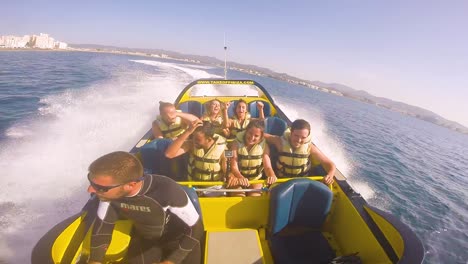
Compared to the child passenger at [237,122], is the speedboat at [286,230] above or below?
below

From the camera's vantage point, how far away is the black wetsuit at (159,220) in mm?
2221

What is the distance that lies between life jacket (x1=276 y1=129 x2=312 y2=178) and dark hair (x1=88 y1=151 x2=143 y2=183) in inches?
104

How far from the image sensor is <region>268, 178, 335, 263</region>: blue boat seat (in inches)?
123

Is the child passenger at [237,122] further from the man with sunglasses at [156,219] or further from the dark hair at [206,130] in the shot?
the man with sunglasses at [156,219]

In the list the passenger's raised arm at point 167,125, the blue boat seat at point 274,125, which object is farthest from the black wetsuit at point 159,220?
the blue boat seat at point 274,125

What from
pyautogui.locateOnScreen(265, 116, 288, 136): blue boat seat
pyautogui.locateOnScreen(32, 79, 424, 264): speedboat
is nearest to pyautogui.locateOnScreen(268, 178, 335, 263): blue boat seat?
pyautogui.locateOnScreen(32, 79, 424, 264): speedboat

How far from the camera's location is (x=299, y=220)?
340cm

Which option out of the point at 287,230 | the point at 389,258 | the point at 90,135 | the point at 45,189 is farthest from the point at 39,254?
the point at 90,135

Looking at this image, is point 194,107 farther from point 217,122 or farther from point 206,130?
point 206,130

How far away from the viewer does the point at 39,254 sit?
2197mm

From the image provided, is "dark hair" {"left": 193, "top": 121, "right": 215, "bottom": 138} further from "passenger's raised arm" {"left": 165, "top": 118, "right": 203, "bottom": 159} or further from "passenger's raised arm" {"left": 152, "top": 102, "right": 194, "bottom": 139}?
"passenger's raised arm" {"left": 152, "top": 102, "right": 194, "bottom": 139}

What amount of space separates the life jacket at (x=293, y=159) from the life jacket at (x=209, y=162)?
1.00 metres

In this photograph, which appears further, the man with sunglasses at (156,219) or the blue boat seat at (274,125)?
the blue boat seat at (274,125)

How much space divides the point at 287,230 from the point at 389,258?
122cm
